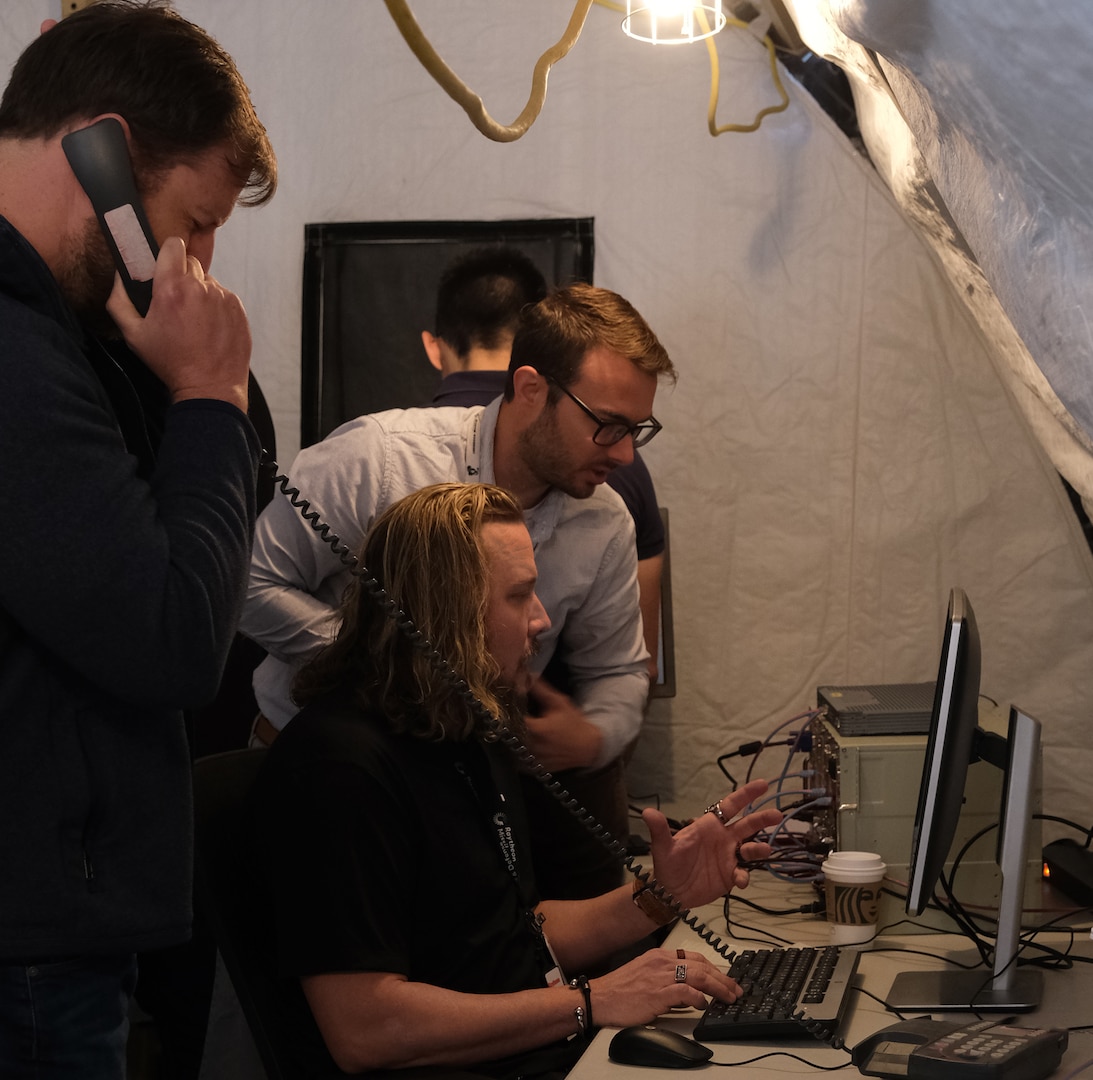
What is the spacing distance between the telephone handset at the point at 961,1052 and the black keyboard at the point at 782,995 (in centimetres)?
10

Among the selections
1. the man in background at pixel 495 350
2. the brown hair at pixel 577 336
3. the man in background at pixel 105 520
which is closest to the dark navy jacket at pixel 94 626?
the man in background at pixel 105 520

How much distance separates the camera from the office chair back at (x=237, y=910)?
4.50ft

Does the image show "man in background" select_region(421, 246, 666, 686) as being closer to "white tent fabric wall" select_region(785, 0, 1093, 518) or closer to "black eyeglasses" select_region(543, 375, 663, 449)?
"black eyeglasses" select_region(543, 375, 663, 449)

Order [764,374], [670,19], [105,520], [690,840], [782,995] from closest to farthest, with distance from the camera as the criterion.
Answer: [105,520]
[782,995]
[690,840]
[670,19]
[764,374]

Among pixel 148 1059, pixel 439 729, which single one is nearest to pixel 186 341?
pixel 439 729

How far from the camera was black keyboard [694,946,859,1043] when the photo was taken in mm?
1326

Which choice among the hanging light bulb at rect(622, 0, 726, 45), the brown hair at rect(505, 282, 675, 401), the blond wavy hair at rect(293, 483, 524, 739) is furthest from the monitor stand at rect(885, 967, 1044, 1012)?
the hanging light bulb at rect(622, 0, 726, 45)

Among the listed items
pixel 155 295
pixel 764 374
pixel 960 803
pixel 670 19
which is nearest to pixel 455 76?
pixel 155 295

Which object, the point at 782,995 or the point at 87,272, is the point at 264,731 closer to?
the point at 782,995

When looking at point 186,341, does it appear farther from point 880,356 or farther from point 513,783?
point 880,356

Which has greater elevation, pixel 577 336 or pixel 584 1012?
pixel 577 336

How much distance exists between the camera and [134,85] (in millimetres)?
934

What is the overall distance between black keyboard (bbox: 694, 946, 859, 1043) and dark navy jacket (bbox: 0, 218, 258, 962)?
0.66 m

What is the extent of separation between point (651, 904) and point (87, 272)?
3.32 feet
